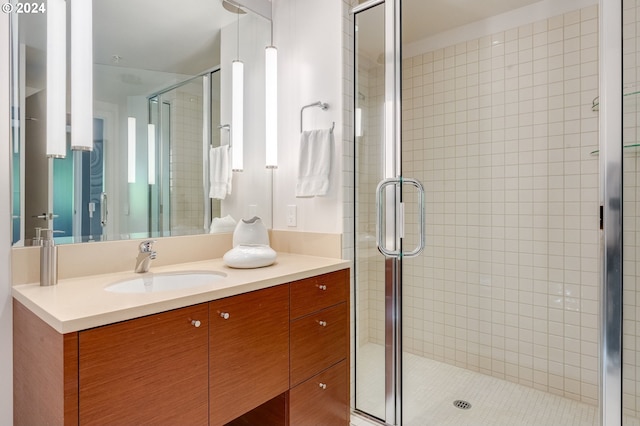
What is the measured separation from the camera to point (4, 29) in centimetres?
128

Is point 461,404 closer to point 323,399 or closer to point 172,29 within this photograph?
point 323,399

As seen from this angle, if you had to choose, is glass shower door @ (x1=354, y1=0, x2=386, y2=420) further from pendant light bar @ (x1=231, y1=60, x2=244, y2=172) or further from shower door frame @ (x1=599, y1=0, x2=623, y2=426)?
shower door frame @ (x1=599, y1=0, x2=623, y2=426)

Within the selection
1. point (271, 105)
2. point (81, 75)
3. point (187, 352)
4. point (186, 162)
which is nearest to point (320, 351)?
point (187, 352)

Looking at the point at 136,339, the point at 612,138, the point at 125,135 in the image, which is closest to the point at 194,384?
the point at 136,339

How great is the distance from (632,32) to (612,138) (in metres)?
0.39

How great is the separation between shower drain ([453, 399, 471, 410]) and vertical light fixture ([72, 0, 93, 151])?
2246 millimetres

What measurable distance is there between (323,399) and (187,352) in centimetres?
81

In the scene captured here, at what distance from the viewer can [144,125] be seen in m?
1.64

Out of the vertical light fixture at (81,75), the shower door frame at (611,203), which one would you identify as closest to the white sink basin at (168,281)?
the vertical light fixture at (81,75)

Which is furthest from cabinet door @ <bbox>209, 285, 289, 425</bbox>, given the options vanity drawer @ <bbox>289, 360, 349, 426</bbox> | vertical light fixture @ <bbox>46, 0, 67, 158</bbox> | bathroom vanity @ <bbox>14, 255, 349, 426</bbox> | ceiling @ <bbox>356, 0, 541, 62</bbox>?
ceiling @ <bbox>356, 0, 541, 62</bbox>

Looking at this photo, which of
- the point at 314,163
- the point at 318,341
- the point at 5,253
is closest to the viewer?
the point at 5,253

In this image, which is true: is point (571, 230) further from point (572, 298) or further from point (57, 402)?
point (57, 402)

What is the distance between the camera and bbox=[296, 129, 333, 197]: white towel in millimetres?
1874

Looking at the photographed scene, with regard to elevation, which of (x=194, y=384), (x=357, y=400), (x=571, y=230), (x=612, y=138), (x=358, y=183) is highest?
(x=612, y=138)
